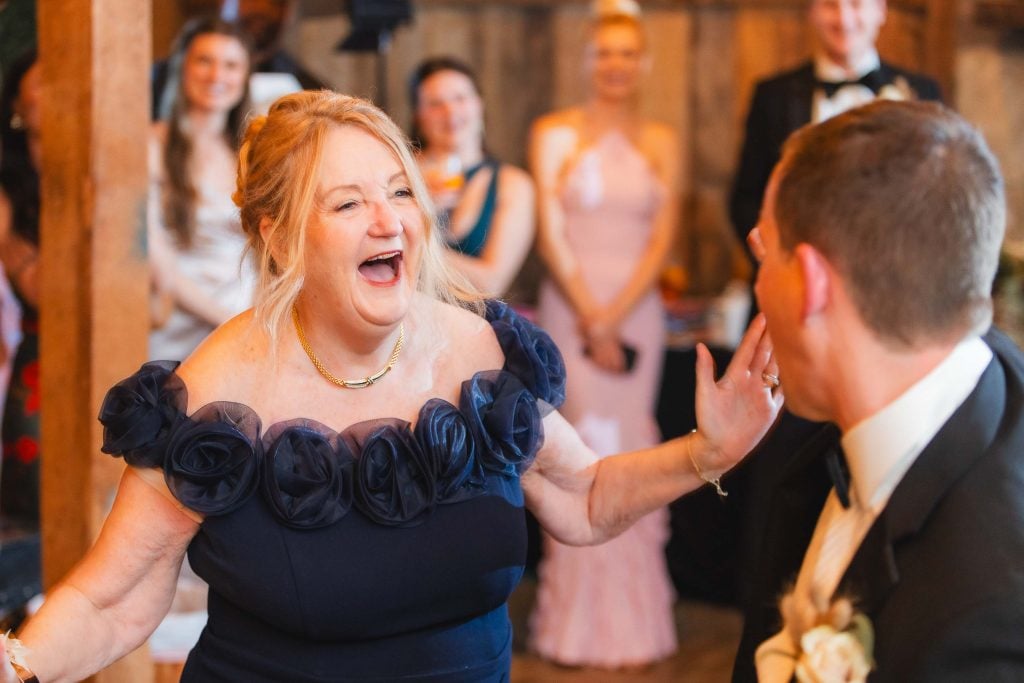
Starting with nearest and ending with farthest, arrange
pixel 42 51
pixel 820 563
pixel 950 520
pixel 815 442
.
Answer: pixel 950 520 < pixel 820 563 < pixel 815 442 < pixel 42 51

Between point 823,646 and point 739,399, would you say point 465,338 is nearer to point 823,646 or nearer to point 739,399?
point 739,399

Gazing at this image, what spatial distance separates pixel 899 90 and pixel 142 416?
2.57 metres

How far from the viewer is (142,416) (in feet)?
5.96

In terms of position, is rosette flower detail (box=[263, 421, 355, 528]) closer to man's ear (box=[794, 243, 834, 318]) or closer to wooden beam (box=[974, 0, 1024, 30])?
man's ear (box=[794, 243, 834, 318])

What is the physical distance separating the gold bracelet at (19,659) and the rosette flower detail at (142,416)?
278mm

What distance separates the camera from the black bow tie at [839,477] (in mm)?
1443

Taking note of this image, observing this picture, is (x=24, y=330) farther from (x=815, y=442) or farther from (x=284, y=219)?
(x=815, y=442)

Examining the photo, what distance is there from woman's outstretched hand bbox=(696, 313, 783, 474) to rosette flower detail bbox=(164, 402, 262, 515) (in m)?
0.63

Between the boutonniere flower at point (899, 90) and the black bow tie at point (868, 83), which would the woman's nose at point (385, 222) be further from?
the black bow tie at point (868, 83)

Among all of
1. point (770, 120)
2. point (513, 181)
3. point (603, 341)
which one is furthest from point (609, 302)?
point (770, 120)

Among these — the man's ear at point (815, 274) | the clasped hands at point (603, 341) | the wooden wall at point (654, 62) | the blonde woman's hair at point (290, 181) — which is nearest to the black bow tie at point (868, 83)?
the clasped hands at point (603, 341)

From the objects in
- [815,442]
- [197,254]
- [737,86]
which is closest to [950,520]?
[815,442]

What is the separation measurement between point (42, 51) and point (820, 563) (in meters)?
1.88

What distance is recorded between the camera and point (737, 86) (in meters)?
5.71
